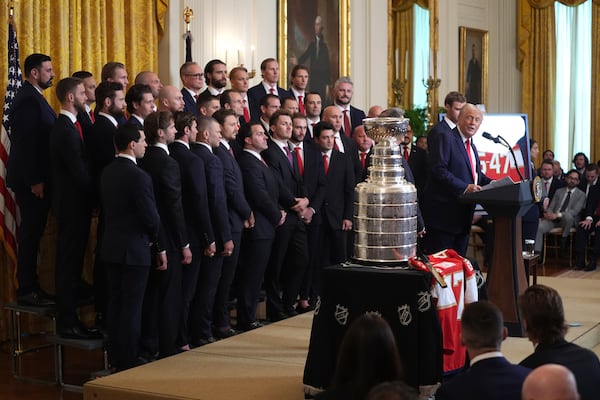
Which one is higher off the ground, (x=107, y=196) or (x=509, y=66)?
(x=509, y=66)

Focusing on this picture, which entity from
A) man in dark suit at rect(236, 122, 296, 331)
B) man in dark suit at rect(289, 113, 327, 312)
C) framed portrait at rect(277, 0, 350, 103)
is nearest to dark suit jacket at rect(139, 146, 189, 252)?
man in dark suit at rect(236, 122, 296, 331)

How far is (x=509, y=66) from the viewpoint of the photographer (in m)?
16.5

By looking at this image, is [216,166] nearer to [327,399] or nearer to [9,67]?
[9,67]

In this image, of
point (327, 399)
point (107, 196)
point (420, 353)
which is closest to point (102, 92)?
point (107, 196)

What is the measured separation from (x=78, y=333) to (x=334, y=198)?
260 centimetres

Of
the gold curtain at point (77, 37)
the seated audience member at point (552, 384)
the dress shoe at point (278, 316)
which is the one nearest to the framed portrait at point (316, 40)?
the gold curtain at point (77, 37)

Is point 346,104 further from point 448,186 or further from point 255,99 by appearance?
point 448,186

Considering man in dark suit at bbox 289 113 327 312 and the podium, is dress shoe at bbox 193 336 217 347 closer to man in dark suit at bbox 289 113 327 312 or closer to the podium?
man in dark suit at bbox 289 113 327 312

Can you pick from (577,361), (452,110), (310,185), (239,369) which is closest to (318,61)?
(310,185)

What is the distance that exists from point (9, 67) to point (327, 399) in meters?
4.97

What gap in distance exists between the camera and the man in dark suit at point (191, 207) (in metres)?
6.30

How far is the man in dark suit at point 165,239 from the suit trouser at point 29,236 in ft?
3.21

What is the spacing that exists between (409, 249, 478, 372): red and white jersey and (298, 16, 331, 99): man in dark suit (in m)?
6.67

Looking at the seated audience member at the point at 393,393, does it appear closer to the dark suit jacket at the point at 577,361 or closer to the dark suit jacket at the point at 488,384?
the dark suit jacket at the point at 488,384
